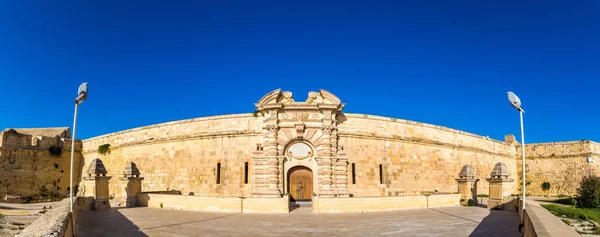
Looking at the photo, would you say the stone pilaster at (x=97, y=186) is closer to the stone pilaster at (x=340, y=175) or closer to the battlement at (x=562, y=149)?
→ the stone pilaster at (x=340, y=175)

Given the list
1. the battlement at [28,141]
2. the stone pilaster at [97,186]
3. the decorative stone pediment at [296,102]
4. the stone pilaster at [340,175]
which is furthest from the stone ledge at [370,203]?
the battlement at [28,141]

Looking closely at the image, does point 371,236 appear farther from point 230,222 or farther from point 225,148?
point 225,148

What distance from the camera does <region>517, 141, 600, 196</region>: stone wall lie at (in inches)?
1310

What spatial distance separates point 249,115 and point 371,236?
46.8ft

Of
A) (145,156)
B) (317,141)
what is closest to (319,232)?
(317,141)

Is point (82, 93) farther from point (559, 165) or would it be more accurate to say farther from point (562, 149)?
point (562, 149)

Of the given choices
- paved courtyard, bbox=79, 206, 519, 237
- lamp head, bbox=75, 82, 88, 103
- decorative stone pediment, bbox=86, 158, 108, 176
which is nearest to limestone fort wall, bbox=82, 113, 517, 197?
decorative stone pediment, bbox=86, 158, 108, 176

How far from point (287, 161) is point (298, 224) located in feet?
24.4

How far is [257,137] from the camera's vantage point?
2266cm

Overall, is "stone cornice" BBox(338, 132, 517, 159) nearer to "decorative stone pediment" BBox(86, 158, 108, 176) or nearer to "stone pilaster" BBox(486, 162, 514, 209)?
"stone pilaster" BBox(486, 162, 514, 209)

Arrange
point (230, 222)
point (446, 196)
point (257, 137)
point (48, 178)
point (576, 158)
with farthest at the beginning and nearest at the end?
1. point (576, 158)
2. point (48, 178)
3. point (257, 137)
4. point (446, 196)
5. point (230, 222)

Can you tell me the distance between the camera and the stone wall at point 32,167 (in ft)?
98.2

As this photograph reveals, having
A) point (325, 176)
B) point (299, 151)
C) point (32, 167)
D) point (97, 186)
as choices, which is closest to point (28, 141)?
point (32, 167)

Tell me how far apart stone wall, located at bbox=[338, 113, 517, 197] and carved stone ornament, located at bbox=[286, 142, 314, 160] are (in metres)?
3.43
